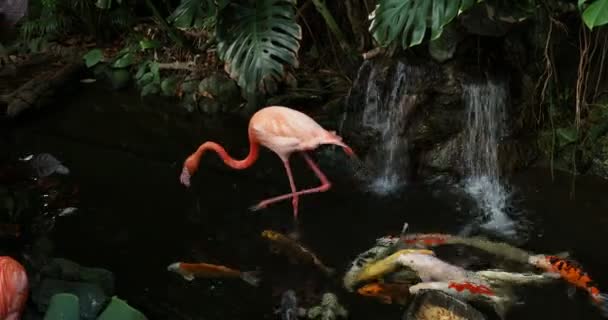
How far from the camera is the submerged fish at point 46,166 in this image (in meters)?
4.44

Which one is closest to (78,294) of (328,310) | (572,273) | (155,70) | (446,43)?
(328,310)

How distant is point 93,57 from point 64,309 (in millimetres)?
4967

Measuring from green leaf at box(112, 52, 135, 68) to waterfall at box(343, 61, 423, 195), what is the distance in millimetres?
2803

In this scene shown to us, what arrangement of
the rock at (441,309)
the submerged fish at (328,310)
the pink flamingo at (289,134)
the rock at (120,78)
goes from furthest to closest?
the rock at (120,78)
the pink flamingo at (289,134)
the submerged fish at (328,310)
the rock at (441,309)

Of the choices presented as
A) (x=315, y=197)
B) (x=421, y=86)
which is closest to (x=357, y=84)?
(x=421, y=86)

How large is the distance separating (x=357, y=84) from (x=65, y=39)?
4.23 m

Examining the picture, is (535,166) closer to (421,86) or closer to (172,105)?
(421,86)

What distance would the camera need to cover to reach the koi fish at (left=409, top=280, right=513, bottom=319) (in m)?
2.88

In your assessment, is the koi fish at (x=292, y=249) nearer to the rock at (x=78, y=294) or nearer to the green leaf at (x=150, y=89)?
the rock at (x=78, y=294)

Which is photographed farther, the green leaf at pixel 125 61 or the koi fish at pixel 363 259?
the green leaf at pixel 125 61

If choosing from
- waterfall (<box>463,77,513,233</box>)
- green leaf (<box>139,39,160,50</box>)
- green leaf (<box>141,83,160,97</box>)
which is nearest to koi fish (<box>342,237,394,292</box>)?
waterfall (<box>463,77,513,233</box>)

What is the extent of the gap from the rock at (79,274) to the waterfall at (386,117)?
177cm

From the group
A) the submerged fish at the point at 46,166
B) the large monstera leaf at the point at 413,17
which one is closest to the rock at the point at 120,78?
the submerged fish at the point at 46,166

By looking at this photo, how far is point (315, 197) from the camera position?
13.3ft
